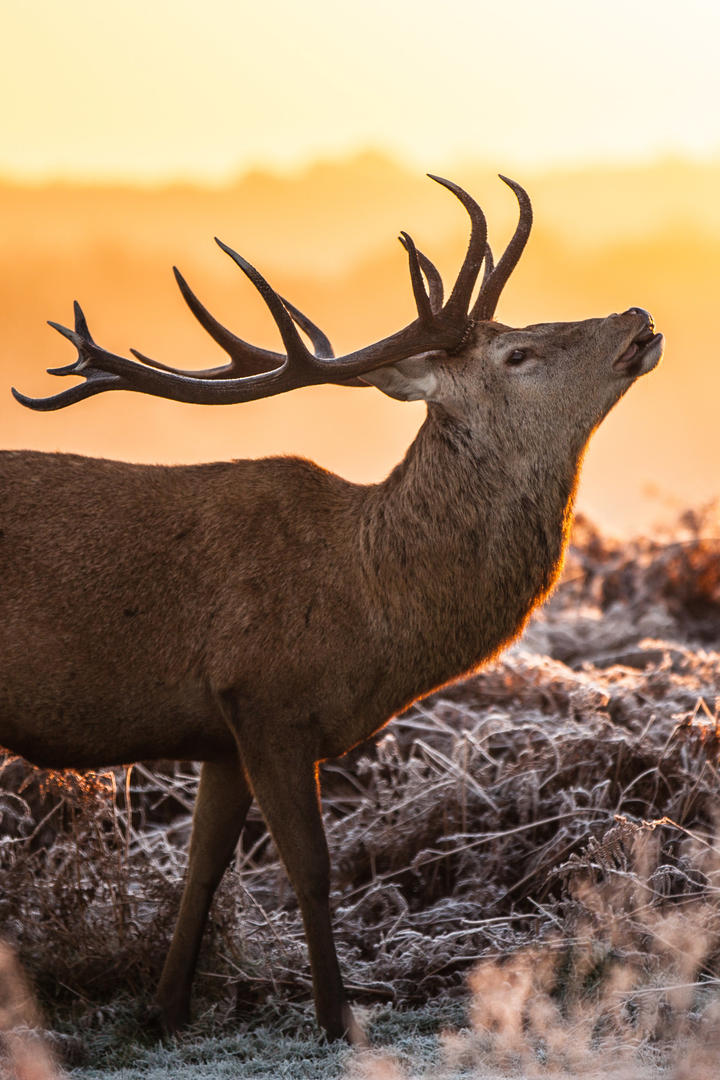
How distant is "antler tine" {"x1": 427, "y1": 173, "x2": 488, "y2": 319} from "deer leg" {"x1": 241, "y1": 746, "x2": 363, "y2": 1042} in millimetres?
1865

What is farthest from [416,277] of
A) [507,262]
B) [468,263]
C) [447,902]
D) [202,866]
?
[447,902]

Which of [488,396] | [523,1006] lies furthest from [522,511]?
[523,1006]

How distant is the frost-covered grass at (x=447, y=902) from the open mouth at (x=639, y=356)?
1.75 meters

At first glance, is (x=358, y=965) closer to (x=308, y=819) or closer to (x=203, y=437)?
(x=308, y=819)

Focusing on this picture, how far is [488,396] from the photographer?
5590 mm

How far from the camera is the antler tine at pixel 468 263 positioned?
5637 mm

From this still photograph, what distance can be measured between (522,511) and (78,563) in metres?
1.67

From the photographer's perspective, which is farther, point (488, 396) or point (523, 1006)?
point (488, 396)

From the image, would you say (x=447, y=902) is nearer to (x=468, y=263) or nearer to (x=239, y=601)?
(x=239, y=601)

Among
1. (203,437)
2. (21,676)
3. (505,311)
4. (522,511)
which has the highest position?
(203,437)

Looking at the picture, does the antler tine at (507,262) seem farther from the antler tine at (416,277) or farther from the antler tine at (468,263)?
the antler tine at (416,277)

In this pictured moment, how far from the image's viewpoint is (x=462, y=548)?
17.8ft

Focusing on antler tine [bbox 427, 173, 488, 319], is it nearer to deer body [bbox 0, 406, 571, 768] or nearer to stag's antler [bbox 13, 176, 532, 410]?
stag's antler [bbox 13, 176, 532, 410]

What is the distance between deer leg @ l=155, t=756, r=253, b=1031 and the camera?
5.47m
